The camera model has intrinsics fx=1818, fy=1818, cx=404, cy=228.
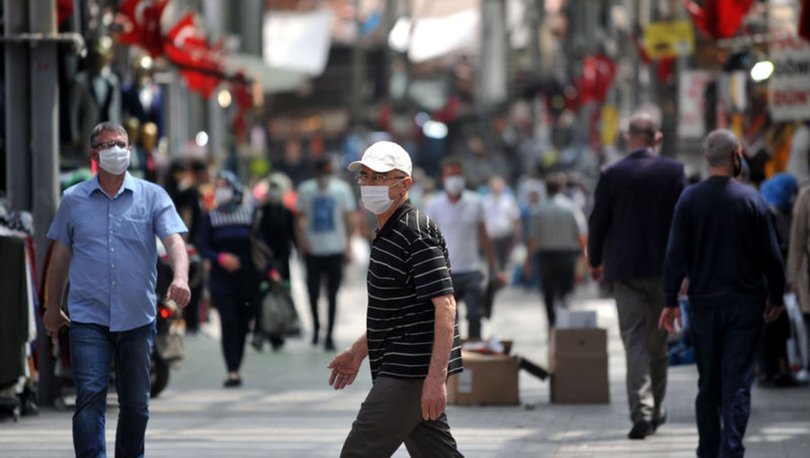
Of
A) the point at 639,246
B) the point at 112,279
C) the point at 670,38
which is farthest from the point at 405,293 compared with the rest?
the point at 670,38

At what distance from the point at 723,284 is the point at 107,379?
3365 mm

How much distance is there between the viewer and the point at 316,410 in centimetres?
1406

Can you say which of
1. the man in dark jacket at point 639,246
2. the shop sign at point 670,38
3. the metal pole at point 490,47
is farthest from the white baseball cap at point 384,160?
the metal pole at point 490,47

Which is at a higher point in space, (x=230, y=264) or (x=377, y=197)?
(x=377, y=197)

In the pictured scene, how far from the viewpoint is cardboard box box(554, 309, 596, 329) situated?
14344mm

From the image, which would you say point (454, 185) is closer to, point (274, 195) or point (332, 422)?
point (274, 195)

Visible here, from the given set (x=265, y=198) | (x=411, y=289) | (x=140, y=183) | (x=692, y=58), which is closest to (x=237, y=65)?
(x=692, y=58)

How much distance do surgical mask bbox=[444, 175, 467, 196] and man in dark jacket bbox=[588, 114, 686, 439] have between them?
16.4 ft

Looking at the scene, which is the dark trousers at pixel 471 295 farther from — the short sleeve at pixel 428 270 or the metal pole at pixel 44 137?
the short sleeve at pixel 428 270

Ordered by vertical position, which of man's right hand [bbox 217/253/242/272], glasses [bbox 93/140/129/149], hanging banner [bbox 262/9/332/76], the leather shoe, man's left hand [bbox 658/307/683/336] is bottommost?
the leather shoe

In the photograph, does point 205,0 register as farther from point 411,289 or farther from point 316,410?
point 411,289

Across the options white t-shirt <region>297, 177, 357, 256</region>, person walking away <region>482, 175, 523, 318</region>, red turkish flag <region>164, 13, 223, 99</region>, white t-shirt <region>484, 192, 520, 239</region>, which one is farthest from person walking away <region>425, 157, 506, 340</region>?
white t-shirt <region>484, 192, 520, 239</region>

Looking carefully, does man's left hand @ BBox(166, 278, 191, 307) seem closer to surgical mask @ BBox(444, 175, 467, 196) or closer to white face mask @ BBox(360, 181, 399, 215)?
white face mask @ BBox(360, 181, 399, 215)

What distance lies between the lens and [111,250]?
9.34 m
